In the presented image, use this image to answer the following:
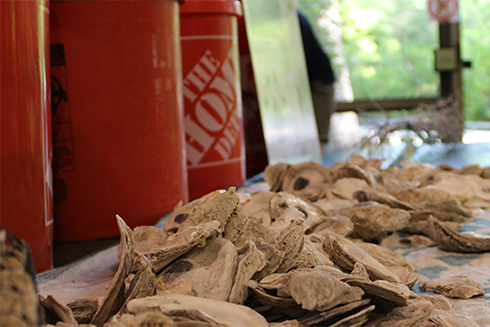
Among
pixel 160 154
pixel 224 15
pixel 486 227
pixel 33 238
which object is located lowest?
pixel 486 227

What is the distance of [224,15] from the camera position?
255 cm

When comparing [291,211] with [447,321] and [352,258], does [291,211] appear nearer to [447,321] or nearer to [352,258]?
[352,258]

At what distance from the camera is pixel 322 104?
15.3ft

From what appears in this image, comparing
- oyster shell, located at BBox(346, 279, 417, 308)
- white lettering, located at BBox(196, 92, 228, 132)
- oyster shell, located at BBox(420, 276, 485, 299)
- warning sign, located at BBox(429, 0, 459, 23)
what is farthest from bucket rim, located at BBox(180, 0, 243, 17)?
warning sign, located at BBox(429, 0, 459, 23)

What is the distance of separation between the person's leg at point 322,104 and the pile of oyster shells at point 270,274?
2.97 metres

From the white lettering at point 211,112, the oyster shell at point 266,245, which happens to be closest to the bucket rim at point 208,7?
the white lettering at point 211,112

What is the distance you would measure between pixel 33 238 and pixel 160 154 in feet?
2.01

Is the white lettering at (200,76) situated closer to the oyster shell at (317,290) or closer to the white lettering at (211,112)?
the white lettering at (211,112)

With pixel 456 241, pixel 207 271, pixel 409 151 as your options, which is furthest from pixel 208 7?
pixel 409 151

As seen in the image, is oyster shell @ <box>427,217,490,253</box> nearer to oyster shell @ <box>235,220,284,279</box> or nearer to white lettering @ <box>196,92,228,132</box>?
oyster shell @ <box>235,220,284,279</box>

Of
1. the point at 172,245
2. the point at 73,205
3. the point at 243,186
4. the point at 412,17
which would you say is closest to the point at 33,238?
the point at 73,205

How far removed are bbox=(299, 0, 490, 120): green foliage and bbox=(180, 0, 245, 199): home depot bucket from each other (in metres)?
8.88

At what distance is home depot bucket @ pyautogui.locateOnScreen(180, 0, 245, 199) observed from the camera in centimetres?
248

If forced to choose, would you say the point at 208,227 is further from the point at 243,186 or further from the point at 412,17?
the point at 412,17
